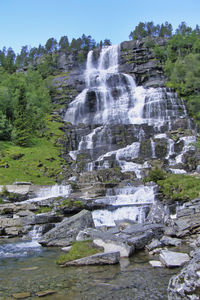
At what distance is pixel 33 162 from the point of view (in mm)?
42500

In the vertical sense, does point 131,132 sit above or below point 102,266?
above

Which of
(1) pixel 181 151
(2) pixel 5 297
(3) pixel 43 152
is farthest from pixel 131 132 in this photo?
(2) pixel 5 297

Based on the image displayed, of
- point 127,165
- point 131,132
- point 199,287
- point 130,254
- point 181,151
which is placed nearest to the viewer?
point 199,287

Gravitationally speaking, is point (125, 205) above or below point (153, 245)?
above

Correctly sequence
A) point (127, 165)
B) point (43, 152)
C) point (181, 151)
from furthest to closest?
point (43, 152), point (181, 151), point (127, 165)

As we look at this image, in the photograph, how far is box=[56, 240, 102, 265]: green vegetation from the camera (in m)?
10.9

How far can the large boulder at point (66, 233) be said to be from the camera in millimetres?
14422

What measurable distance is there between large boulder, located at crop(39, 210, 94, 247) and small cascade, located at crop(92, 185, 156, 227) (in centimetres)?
459

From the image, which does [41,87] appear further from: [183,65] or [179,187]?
[179,187]

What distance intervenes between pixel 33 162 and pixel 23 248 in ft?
94.9

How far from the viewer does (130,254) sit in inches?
445

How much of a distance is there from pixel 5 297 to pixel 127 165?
31.9m

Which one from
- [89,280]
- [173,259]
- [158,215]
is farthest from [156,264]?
[158,215]

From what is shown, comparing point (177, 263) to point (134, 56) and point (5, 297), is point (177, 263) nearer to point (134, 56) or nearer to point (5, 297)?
point (5, 297)
